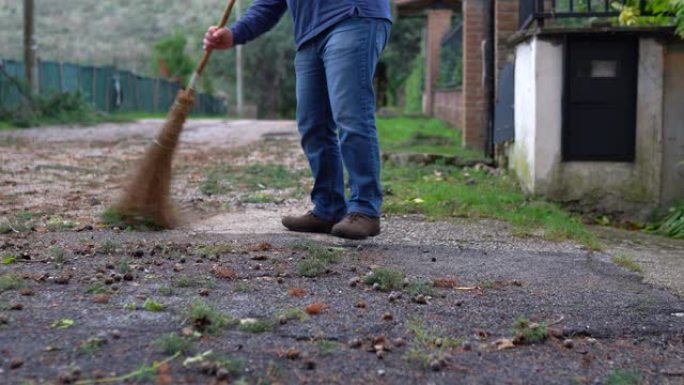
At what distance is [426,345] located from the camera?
2.92 m

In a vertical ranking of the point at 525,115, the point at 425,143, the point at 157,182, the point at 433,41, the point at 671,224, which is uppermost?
the point at 433,41

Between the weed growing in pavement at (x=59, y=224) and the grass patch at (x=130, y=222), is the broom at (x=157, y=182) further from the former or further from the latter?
the weed growing in pavement at (x=59, y=224)

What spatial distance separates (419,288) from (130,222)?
2103mm

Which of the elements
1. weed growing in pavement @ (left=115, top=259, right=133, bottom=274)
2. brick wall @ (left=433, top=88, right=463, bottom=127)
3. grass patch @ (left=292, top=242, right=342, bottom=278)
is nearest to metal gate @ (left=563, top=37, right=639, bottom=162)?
grass patch @ (left=292, top=242, right=342, bottom=278)

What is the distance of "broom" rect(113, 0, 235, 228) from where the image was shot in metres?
5.07

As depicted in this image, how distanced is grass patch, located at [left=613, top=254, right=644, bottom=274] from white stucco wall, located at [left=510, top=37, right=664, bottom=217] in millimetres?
2102

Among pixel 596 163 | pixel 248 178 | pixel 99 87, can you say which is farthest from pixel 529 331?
pixel 99 87

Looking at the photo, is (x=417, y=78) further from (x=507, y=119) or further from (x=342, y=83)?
(x=342, y=83)

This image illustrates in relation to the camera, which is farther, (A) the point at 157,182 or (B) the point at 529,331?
(A) the point at 157,182

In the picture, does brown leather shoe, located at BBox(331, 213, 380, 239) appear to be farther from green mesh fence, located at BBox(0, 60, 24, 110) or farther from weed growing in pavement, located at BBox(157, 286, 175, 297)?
green mesh fence, located at BBox(0, 60, 24, 110)

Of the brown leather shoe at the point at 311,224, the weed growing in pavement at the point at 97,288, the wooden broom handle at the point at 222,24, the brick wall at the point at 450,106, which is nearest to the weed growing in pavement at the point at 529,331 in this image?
the weed growing in pavement at the point at 97,288

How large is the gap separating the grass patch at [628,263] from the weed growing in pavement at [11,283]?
110 inches

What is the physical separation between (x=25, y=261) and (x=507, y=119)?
548 centimetres

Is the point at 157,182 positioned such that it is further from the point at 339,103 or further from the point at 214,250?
the point at 339,103
